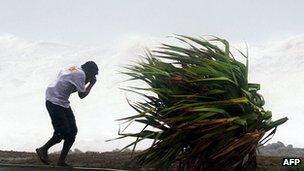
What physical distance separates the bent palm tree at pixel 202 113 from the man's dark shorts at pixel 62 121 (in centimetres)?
153

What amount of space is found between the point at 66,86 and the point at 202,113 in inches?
91.8

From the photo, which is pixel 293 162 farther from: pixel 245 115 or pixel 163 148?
pixel 163 148

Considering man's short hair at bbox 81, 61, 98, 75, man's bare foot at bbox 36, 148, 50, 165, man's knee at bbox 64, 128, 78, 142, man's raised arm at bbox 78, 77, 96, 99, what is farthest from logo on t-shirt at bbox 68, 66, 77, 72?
man's bare foot at bbox 36, 148, 50, 165

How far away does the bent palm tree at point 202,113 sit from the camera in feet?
18.7

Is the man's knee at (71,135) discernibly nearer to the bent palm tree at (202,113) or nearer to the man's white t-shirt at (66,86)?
the man's white t-shirt at (66,86)

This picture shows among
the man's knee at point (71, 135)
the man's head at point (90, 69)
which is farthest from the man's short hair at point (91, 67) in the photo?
the man's knee at point (71, 135)

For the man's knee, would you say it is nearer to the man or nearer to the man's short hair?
the man

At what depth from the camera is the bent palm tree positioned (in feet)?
18.7

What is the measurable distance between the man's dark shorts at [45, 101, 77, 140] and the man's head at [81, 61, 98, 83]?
1.66 ft

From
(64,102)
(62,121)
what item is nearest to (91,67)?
(64,102)

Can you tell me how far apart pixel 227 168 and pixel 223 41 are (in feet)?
4.61

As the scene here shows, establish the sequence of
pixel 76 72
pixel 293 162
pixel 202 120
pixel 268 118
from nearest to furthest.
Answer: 1. pixel 202 120
2. pixel 268 118
3. pixel 293 162
4. pixel 76 72

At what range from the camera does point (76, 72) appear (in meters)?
7.37

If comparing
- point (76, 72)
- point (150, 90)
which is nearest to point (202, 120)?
point (150, 90)
